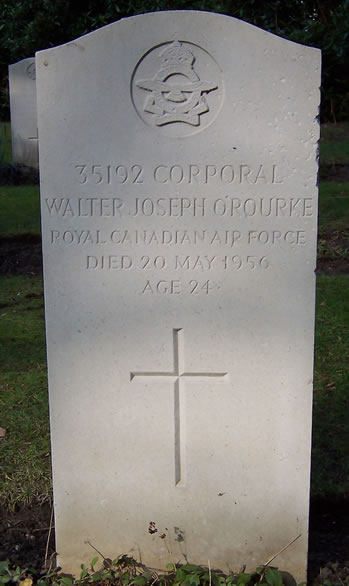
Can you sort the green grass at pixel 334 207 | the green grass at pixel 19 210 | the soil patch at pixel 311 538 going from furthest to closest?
the green grass at pixel 19 210 < the green grass at pixel 334 207 < the soil patch at pixel 311 538

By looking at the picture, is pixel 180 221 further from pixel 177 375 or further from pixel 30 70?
pixel 30 70

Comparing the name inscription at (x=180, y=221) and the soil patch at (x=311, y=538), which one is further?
the soil patch at (x=311, y=538)

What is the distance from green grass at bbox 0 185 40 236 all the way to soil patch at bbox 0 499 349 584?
5.26m

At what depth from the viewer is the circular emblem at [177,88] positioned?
7.94 feet

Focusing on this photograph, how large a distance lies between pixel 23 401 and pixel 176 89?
7.99 ft

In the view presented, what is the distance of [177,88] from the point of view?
2439mm

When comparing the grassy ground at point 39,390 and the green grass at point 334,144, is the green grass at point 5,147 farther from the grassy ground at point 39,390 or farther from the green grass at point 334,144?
the grassy ground at point 39,390

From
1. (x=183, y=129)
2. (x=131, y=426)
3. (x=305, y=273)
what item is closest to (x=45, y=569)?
(x=131, y=426)

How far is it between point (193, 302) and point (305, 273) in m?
0.42

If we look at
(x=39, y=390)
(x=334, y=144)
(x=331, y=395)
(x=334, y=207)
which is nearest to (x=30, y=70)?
(x=334, y=144)

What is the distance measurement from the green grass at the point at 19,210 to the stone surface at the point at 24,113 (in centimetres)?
80

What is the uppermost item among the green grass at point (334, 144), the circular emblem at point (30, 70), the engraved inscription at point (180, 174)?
the circular emblem at point (30, 70)

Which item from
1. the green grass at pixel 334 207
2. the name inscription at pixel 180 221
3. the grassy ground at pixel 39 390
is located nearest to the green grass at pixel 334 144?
the green grass at pixel 334 207

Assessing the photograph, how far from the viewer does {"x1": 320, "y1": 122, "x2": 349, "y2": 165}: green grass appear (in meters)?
11.1
